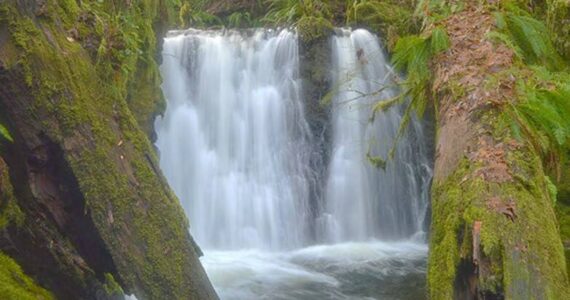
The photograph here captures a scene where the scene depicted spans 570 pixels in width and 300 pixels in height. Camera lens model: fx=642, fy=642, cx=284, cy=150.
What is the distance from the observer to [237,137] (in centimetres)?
1128

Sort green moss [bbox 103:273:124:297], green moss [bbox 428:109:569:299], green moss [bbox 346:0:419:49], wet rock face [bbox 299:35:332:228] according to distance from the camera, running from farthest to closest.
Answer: green moss [bbox 346:0:419:49] → wet rock face [bbox 299:35:332:228] → green moss [bbox 103:273:124:297] → green moss [bbox 428:109:569:299]

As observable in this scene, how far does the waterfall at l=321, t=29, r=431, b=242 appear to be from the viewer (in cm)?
1084

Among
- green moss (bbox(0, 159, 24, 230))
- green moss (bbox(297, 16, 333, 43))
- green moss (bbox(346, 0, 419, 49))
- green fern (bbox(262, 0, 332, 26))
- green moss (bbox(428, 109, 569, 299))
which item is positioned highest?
green fern (bbox(262, 0, 332, 26))

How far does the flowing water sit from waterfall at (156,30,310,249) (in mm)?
18

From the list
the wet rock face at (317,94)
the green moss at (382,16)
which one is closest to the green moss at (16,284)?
the wet rock face at (317,94)

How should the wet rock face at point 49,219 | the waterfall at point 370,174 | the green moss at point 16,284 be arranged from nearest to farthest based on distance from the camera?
the green moss at point 16,284, the wet rock face at point 49,219, the waterfall at point 370,174

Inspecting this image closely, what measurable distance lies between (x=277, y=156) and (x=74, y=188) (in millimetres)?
7533

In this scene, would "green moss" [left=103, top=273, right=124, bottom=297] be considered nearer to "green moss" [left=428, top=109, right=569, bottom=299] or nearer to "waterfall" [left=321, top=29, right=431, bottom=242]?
"green moss" [left=428, top=109, right=569, bottom=299]

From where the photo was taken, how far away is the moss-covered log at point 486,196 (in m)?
2.78

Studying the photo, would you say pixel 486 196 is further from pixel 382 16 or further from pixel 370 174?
pixel 382 16

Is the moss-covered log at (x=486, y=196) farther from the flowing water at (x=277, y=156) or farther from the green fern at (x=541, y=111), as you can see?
the flowing water at (x=277, y=156)

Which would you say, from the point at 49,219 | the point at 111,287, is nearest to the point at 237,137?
the point at 111,287

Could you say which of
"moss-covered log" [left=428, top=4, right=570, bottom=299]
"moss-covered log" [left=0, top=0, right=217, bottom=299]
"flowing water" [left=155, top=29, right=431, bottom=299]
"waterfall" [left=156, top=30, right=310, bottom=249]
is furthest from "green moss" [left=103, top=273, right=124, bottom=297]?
"waterfall" [left=156, top=30, right=310, bottom=249]

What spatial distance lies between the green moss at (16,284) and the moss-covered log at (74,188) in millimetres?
166
